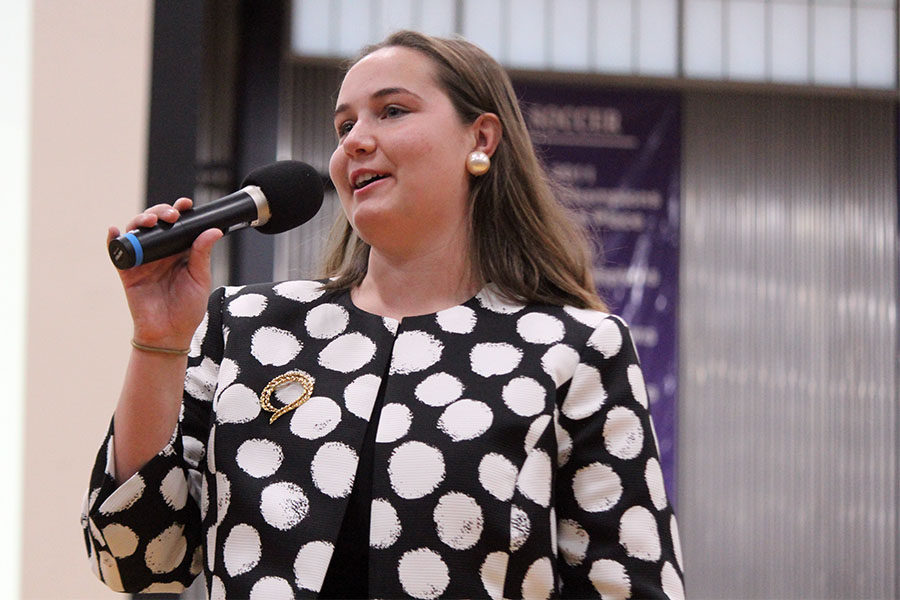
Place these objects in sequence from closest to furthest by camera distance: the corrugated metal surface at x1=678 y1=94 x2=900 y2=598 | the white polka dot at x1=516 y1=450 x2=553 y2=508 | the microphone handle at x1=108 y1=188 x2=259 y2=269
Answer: the microphone handle at x1=108 y1=188 x2=259 y2=269
the white polka dot at x1=516 y1=450 x2=553 y2=508
the corrugated metal surface at x1=678 y1=94 x2=900 y2=598

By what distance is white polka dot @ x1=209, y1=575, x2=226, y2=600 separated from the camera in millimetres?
1617

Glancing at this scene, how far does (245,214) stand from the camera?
5.15ft

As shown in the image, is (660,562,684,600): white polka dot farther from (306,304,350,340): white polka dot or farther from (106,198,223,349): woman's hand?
(106,198,223,349): woman's hand

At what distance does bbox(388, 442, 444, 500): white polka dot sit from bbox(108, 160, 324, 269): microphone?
0.37 metres

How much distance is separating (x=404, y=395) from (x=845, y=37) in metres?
7.25

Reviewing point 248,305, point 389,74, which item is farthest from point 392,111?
point 248,305

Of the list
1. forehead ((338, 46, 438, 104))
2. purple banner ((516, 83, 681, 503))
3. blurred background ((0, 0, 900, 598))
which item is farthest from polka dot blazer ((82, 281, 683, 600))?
purple banner ((516, 83, 681, 503))

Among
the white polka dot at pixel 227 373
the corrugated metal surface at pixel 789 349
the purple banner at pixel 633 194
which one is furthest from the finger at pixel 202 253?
the corrugated metal surface at pixel 789 349

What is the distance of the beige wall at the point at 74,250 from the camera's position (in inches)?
76.9

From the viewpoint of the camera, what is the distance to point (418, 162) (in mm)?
1804

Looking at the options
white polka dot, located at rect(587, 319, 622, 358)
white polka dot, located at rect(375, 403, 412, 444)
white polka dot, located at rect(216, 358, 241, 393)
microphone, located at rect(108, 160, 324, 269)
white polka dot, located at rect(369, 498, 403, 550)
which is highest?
microphone, located at rect(108, 160, 324, 269)

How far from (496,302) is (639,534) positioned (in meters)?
0.44

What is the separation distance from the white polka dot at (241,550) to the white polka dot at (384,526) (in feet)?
0.54

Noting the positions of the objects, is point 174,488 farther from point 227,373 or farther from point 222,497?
point 227,373
